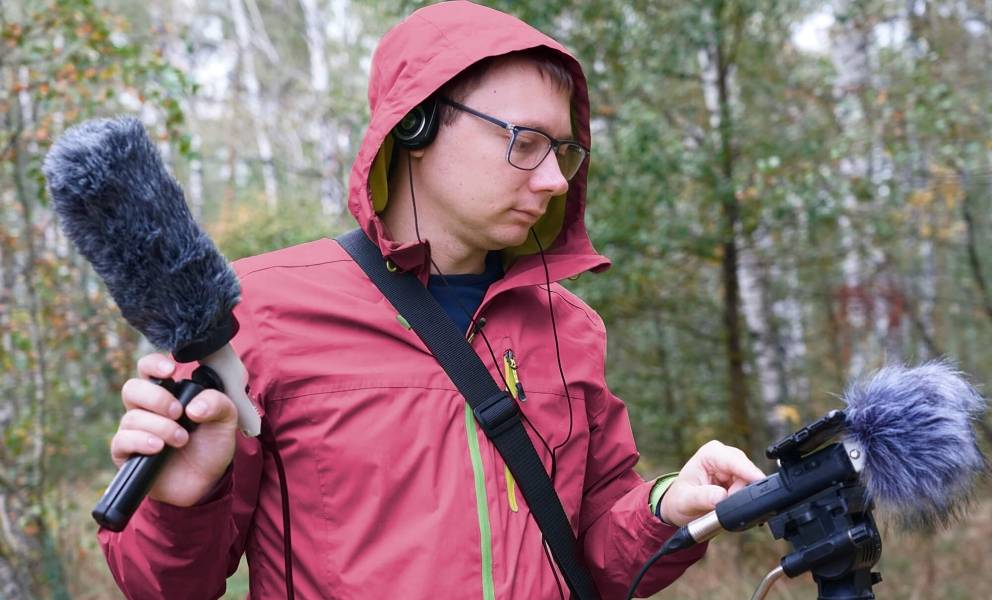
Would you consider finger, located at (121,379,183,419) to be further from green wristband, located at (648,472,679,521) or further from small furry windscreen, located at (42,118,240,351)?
green wristband, located at (648,472,679,521)

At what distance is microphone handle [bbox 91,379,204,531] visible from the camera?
1.30m

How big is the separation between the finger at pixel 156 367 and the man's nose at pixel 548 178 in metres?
0.90

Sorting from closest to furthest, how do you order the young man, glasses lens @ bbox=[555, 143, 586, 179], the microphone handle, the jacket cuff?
the microphone handle, the jacket cuff, the young man, glasses lens @ bbox=[555, 143, 586, 179]

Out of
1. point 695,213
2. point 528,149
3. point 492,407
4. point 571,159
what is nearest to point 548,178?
point 528,149

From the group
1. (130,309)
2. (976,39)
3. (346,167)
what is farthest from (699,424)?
(130,309)

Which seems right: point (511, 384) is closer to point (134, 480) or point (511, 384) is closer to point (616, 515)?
point (616, 515)

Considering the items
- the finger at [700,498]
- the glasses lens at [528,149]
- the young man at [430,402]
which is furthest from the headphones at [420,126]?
the finger at [700,498]

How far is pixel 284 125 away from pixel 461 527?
24.3 meters

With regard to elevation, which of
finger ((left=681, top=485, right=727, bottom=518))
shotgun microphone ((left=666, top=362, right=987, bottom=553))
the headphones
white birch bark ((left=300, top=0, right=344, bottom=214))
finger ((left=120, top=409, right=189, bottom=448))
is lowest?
finger ((left=681, top=485, right=727, bottom=518))

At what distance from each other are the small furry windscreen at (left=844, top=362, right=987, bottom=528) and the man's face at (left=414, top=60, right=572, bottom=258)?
0.83 meters

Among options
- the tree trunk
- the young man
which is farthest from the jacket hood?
the tree trunk

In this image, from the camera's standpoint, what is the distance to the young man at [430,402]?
173 cm

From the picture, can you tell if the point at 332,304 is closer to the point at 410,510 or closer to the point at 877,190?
the point at 410,510

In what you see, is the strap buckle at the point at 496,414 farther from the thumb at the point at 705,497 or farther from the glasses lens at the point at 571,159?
the glasses lens at the point at 571,159
